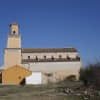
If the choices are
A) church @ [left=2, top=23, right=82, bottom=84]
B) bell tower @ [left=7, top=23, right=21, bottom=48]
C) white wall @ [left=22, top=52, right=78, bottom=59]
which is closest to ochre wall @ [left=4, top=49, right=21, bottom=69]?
church @ [left=2, top=23, right=82, bottom=84]

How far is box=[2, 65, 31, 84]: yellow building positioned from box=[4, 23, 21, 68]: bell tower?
33.3 ft

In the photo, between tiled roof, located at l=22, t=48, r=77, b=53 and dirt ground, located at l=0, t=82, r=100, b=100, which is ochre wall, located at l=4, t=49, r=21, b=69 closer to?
tiled roof, located at l=22, t=48, r=77, b=53

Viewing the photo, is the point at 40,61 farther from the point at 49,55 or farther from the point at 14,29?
the point at 14,29

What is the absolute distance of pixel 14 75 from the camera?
5947cm

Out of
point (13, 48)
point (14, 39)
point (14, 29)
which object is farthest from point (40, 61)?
point (14, 29)

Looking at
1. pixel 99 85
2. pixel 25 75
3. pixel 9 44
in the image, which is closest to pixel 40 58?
pixel 9 44

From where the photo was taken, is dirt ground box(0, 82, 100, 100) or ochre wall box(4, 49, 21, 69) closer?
dirt ground box(0, 82, 100, 100)

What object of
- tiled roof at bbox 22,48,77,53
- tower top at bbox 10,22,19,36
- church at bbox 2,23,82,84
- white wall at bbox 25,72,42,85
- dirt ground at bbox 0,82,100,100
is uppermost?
tower top at bbox 10,22,19,36

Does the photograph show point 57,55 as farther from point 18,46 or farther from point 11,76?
point 11,76

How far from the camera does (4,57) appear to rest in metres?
70.2

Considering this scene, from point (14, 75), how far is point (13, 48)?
13522mm

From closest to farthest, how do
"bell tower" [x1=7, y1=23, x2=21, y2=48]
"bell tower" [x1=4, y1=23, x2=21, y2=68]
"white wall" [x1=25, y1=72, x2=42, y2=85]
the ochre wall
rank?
"white wall" [x1=25, y1=72, x2=42, y2=85] < the ochre wall < "bell tower" [x1=4, y1=23, x2=21, y2=68] < "bell tower" [x1=7, y1=23, x2=21, y2=48]

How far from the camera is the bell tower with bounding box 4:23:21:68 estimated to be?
70069mm

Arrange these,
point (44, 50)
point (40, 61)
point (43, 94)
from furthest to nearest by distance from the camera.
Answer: point (44, 50) → point (40, 61) → point (43, 94)
